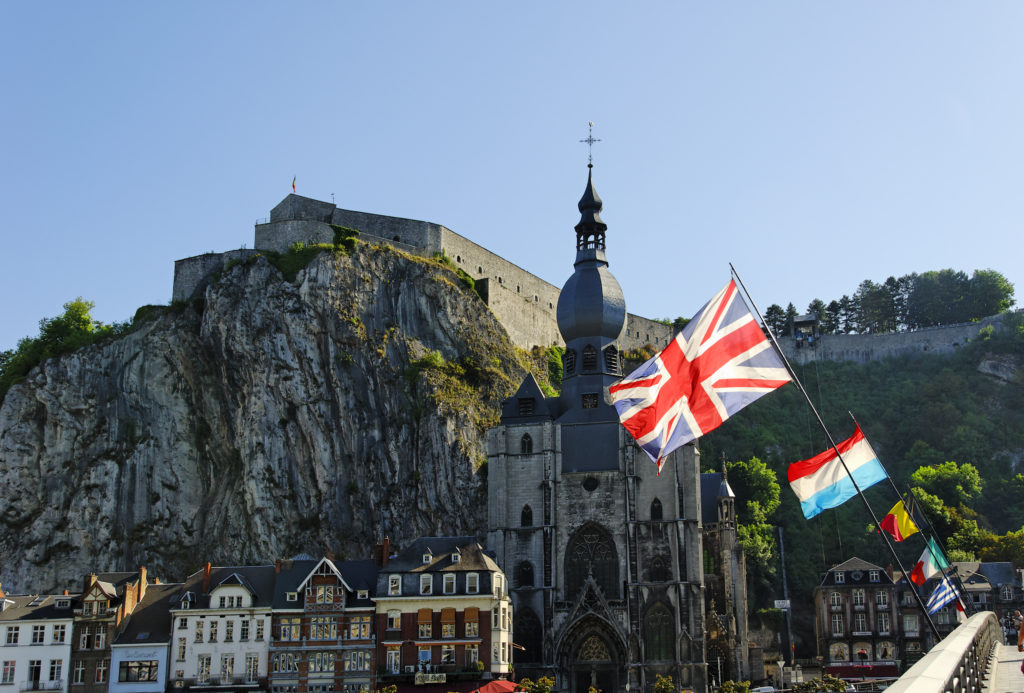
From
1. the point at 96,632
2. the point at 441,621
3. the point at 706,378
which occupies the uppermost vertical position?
the point at 706,378

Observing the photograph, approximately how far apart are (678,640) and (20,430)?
43.5 m

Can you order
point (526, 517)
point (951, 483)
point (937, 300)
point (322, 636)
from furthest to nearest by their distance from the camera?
point (937, 300) → point (951, 483) → point (526, 517) → point (322, 636)

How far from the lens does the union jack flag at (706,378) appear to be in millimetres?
17375

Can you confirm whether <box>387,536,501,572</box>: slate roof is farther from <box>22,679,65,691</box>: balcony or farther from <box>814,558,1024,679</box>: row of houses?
<box>814,558,1024,679</box>: row of houses

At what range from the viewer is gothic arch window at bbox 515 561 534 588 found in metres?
55.4

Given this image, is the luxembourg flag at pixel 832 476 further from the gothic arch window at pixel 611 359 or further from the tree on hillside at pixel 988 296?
the tree on hillside at pixel 988 296

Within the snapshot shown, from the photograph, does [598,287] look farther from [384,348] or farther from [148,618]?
[148,618]

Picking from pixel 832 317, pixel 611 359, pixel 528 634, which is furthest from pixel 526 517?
pixel 832 317

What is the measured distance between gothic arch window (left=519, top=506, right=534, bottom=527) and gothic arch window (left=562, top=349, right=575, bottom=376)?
29.4 ft

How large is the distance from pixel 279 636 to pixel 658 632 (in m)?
18.0

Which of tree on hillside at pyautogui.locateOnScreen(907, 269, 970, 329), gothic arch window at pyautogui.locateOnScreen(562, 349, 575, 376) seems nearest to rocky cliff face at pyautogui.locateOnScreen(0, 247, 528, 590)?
gothic arch window at pyautogui.locateOnScreen(562, 349, 575, 376)

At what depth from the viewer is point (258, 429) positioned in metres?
66.4

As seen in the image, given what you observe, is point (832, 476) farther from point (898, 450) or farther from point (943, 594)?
point (898, 450)

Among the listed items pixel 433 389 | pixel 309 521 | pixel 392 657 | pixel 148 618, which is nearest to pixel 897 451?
pixel 433 389
